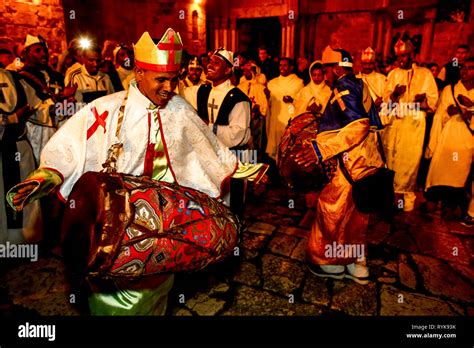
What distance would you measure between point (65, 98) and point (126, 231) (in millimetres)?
3536

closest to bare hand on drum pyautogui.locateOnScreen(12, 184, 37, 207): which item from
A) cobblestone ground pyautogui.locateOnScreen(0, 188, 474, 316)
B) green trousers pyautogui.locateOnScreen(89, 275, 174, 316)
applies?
green trousers pyautogui.locateOnScreen(89, 275, 174, 316)

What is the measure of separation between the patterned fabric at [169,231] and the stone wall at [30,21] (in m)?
7.54

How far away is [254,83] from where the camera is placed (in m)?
8.51

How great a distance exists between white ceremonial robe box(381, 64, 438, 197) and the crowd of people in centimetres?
2

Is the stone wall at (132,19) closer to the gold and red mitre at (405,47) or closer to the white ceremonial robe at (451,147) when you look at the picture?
the gold and red mitre at (405,47)

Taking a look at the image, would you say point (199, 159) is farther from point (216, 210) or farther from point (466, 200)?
point (466, 200)

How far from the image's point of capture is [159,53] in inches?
87.2

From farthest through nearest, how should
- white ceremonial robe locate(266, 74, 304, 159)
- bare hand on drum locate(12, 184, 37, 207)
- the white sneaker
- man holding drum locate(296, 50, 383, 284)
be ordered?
1. white ceremonial robe locate(266, 74, 304, 159)
2. the white sneaker
3. man holding drum locate(296, 50, 383, 284)
4. bare hand on drum locate(12, 184, 37, 207)

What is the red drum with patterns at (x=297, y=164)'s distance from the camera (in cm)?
383

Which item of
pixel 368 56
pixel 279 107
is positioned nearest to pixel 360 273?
pixel 368 56

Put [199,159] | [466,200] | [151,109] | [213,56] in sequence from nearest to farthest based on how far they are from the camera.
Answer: [151,109] < [199,159] < [213,56] < [466,200]

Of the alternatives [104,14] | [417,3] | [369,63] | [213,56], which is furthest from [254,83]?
[417,3]

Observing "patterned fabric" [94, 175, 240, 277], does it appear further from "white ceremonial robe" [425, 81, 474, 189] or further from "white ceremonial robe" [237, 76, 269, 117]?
"white ceremonial robe" [237, 76, 269, 117]

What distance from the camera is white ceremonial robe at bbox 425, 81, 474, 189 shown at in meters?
5.39
